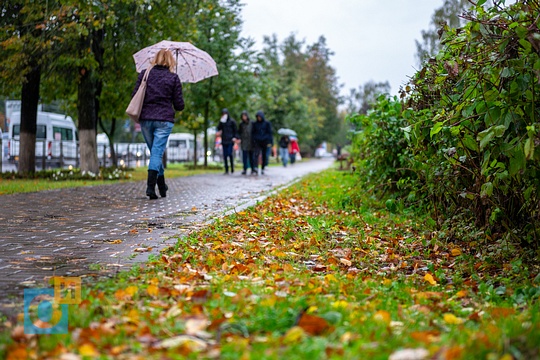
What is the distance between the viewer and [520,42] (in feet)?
13.2

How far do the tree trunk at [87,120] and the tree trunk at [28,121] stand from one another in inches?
64.9

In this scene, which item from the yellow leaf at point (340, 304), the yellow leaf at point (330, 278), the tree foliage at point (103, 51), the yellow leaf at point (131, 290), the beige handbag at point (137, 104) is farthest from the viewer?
the tree foliage at point (103, 51)

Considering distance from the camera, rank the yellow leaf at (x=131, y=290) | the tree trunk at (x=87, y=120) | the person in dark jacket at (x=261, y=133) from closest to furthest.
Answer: the yellow leaf at (x=131, y=290), the tree trunk at (x=87, y=120), the person in dark jacket at (x=261, y=133)

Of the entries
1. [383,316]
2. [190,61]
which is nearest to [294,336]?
[383,316]

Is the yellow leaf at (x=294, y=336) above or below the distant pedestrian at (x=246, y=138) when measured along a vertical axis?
below

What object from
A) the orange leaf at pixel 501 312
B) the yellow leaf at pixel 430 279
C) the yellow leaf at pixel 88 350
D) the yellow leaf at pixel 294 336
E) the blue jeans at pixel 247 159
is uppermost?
the blue jeans at pixel 247 159

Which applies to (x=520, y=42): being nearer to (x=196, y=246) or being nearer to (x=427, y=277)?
(x=427, y=277)

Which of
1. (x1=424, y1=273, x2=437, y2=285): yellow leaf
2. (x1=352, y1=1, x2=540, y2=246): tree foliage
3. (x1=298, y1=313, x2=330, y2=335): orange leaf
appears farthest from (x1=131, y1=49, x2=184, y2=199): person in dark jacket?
(x1=298, y1=313, x2=330, y2=335): orange leaf

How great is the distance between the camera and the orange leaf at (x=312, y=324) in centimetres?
289

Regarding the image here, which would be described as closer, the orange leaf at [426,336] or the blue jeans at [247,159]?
the orange leaf at [426,336]

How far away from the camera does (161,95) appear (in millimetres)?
10289

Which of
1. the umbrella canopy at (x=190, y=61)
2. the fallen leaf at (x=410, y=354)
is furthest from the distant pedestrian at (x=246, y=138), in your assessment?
the fallen leaf at (x=410, y=354)

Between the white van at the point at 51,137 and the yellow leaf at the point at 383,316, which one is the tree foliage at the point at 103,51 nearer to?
the white van at the point at 51,137

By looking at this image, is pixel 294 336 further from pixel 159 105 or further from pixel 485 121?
pixel 159 105
